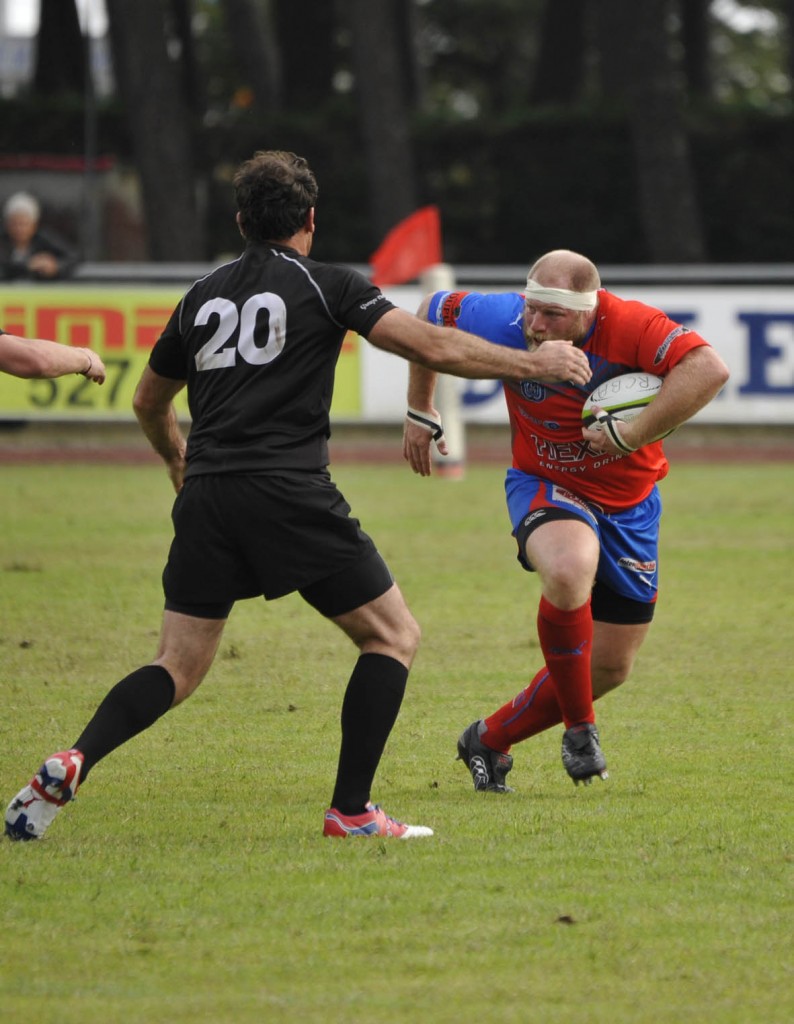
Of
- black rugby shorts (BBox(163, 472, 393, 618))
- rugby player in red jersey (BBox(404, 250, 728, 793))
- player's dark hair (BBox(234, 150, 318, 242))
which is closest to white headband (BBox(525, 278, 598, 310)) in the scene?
rugby player in red jersey (BBox(404, 250, 728, 793))

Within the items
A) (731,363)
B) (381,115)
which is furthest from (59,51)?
(731,363)

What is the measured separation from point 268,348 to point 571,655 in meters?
1.47

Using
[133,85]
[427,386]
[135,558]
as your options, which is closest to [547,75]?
[133,85]

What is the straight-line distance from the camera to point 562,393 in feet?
20.5

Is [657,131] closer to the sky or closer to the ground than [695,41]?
closer to the ground

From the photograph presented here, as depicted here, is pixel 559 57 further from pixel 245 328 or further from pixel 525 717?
pixel 245 328

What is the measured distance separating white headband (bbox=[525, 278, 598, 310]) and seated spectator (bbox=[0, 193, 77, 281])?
44.5 ft

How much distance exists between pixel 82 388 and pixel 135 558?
660cm

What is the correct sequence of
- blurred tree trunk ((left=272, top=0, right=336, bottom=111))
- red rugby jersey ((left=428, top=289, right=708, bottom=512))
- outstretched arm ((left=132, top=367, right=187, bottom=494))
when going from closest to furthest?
outstretched arm ((left=132, top=367, right=187, bottom=494)), red rugby jersey ((left=428, top=289, right=708, bottom=512)), blurred tree trunk ((left=272, top=0, right=336, bottom=111))

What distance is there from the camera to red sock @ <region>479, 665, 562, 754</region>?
626 centimetres

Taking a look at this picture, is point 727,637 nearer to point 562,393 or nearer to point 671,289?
point 562,393

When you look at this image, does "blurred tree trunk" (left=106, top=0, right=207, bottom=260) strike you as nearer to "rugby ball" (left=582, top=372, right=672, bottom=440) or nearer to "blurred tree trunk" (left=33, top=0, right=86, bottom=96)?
"blurred tree trunk" (left=33, top=0, right=86, bottom=96)

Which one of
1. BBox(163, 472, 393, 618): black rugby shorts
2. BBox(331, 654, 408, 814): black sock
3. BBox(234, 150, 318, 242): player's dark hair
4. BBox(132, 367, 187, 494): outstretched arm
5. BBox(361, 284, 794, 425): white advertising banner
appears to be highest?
BBox(234, 150, 318, 242): player's dark hair

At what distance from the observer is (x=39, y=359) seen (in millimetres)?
5371
